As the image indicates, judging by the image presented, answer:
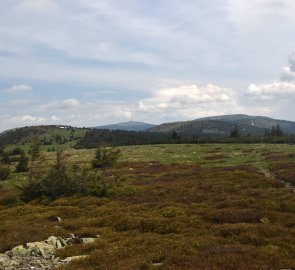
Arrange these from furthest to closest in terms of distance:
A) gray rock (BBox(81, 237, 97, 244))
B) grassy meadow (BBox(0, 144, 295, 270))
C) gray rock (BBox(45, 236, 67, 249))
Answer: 1. gray rock (BBox(81, 237, 97, 244))
2. gray rock (BBox(45, 236, 67, 249))
3. grassy meadow (BBox(0, 144, 295, 270))

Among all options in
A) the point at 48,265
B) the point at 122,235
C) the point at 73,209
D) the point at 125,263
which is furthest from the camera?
the point at 73,209

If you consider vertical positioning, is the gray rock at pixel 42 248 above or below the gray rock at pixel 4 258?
above

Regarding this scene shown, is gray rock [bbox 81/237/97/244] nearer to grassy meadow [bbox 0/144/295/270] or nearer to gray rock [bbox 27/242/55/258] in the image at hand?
grassy meadow [bbox 0/144/295/270]

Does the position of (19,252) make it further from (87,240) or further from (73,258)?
(87,240)

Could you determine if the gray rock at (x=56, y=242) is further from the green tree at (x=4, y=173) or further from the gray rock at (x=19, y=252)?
the green tree at (x=4, y=173)

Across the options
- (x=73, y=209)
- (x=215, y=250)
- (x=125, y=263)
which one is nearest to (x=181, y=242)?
(x=215, y=250)

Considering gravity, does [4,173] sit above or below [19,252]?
above

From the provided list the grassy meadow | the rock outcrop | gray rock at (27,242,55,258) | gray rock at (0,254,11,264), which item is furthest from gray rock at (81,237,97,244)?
gray rock at (0,254,11,264)

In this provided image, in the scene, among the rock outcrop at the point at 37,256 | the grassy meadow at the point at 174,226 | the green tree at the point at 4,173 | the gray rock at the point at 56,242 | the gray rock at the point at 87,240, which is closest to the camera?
the grassy meadow at the point at 174,226

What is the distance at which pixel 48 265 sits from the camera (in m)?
18.7

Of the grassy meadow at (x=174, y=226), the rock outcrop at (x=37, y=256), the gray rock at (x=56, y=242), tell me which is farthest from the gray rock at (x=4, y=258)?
the gray rock at (x=56, y=242)

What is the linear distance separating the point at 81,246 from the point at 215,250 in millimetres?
7079

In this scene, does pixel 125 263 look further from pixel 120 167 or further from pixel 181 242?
pixel 120 167

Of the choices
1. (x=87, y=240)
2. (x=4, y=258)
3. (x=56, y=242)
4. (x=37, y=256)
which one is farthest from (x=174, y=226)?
(x=4, y=258)
